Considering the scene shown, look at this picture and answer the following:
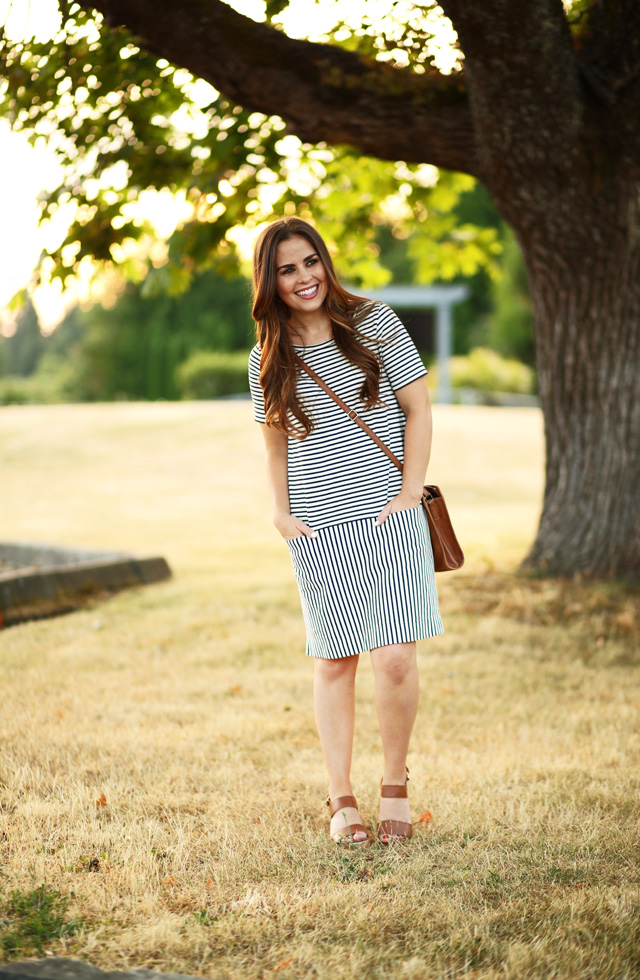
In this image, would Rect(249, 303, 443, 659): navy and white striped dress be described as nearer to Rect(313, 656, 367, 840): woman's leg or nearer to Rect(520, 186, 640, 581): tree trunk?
Rect(313, 656, 367, 840): woman's leg

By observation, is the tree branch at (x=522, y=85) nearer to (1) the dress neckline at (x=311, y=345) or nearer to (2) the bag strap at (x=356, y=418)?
(1) the dress neckline at (x=311, y=345)

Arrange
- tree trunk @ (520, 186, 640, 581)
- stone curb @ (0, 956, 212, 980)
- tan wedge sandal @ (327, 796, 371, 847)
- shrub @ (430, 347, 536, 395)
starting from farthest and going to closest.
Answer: shrub @ (430, 347, 536, 395), tree trunk @ (520, 186, 640, 581), tan wedge sandal @ (327, 796, 371, 847), stone curb @ (0, 956, 212, 980)

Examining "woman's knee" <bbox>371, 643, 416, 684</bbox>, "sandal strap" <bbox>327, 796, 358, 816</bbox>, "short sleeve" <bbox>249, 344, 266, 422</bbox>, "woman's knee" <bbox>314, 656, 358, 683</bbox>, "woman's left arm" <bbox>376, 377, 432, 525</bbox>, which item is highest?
"short sleeve" <bbox>249, 344, 266, 422</bbox>

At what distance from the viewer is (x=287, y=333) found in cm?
318

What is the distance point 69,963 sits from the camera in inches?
90.3

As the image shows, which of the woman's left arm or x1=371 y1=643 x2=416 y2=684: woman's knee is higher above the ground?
the woman's left arm

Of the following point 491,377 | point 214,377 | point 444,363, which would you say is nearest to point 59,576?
point 444,363

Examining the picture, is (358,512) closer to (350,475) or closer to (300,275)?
(350,475)

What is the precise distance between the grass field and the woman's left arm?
3.58 ft

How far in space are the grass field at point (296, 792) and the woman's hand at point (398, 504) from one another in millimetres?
1052

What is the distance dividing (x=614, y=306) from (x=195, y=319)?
30696mm

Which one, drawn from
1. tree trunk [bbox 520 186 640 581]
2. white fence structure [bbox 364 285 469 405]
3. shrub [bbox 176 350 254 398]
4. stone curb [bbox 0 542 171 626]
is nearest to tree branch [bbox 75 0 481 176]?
tree trunk [bbox 520 186 640 581]

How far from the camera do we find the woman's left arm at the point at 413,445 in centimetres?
309

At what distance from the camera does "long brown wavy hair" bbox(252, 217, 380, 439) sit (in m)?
3.10
